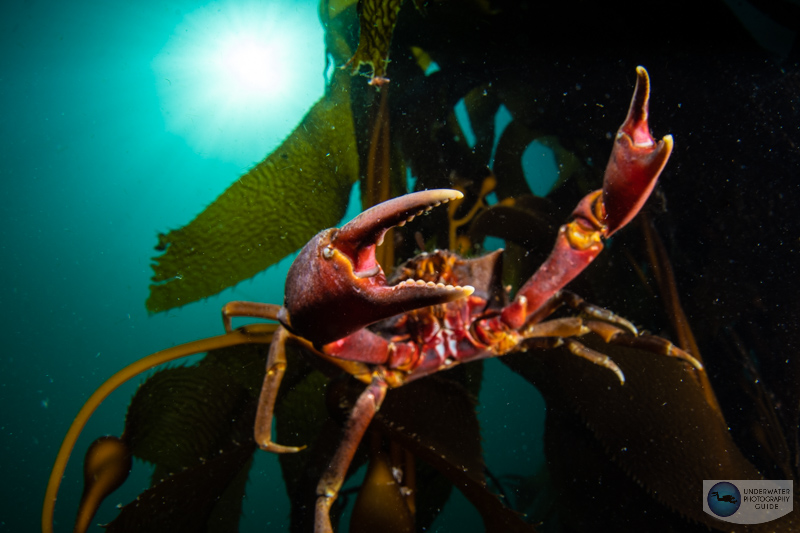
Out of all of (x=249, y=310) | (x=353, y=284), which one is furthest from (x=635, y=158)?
(x=249, y=310)

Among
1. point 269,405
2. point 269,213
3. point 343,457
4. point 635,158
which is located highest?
point 269,213

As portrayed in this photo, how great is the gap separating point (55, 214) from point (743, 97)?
15.1 feet

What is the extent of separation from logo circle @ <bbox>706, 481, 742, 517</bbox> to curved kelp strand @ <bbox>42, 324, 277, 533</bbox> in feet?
6.32

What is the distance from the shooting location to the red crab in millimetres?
761

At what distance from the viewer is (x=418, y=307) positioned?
0.74 m

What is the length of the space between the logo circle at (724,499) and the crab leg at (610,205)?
0.93 metres

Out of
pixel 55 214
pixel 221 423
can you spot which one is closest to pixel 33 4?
pixel 55 214

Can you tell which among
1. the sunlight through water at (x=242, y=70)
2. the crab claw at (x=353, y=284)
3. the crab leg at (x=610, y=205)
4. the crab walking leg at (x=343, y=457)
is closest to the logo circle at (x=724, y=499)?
the crab leg at (x=610, y=205)

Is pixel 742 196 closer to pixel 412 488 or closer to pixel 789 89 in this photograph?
pixel 789 89

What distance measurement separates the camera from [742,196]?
1.44 metres

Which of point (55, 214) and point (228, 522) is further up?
point (55, 214)

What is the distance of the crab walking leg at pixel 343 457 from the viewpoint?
1151mm

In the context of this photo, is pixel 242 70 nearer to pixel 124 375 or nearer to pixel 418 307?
pixel 124 375

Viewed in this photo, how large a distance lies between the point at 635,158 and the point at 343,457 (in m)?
1.40
